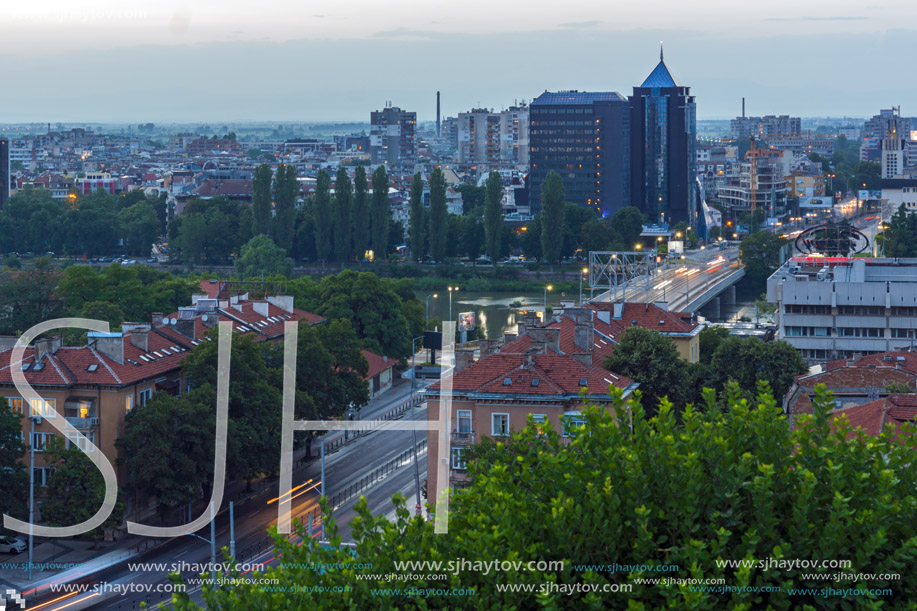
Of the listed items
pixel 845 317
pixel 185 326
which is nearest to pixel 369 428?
pixel 185 326

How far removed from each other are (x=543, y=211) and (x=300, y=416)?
37.8m

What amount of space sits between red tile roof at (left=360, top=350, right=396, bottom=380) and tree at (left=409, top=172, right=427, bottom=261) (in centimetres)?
2662

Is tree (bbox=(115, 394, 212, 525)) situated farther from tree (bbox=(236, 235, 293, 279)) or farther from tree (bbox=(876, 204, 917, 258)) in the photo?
tree (bbox=(876, 204, 917, 258))

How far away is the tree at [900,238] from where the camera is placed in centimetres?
5391

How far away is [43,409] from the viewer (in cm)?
1877

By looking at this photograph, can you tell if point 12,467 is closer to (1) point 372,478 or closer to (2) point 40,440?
(2) point 40,440

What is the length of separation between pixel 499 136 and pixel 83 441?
5057 inches

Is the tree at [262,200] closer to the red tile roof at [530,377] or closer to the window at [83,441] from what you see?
the window at [83,441]

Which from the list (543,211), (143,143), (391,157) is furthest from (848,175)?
(143,143)

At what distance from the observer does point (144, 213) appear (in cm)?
6675

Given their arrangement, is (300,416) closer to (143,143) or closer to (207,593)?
(207,593)

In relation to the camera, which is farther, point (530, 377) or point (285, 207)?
point (285, 207)

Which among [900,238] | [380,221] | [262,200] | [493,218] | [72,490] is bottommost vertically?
[72,490]

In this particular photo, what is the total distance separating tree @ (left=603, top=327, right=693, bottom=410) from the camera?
69.7 ft
